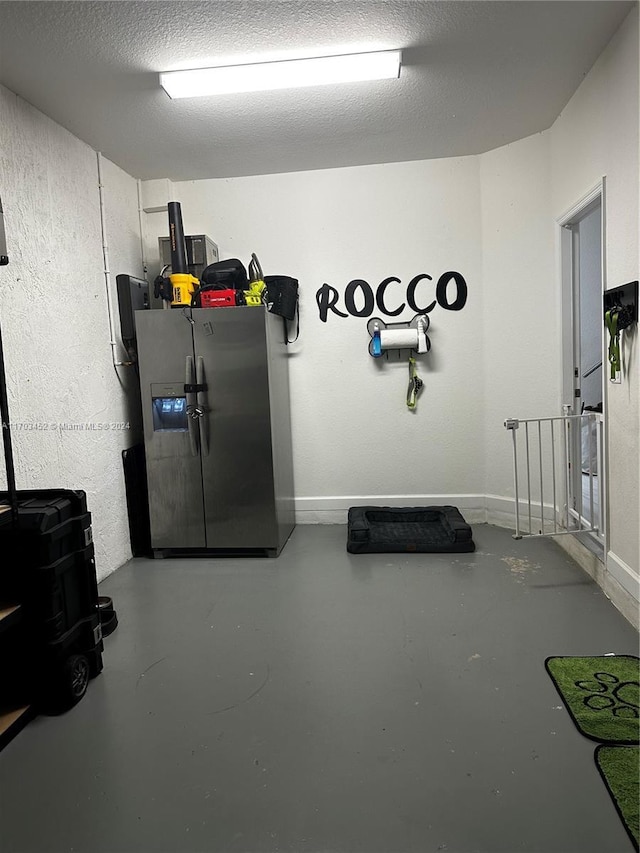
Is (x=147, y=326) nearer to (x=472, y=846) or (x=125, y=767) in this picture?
(x=125, y=767)

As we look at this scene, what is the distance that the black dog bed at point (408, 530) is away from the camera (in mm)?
3863

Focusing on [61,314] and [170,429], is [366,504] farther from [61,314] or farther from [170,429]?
[61,314]

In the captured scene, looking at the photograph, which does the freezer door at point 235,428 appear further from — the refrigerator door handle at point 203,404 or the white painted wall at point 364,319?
the white painted wall at point 364,319

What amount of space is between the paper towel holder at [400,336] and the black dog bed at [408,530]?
4.22 ft

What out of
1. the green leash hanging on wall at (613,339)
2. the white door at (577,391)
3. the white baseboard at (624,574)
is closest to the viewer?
the white baseboard at (624,574)

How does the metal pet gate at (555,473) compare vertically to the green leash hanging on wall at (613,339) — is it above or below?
below

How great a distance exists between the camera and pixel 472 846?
61.4 inches

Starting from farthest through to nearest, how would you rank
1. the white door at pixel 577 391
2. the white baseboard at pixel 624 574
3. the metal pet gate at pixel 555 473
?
1. the metal pet gate at pixel 555 473
2. the white door at pixel 577 391
3. the white baseboard at pixel 624 574

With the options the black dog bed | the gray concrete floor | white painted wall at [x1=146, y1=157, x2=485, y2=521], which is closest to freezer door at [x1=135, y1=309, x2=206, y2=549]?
the gray concrete floor

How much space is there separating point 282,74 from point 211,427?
86.9 inches

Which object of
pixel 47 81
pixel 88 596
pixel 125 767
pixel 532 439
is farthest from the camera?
pixel 532 439

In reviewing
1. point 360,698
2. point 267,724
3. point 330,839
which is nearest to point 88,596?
point 267,724

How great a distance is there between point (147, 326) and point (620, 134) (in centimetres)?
306

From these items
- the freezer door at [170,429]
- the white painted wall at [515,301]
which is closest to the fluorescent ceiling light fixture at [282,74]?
the freezer door at [170,429]
